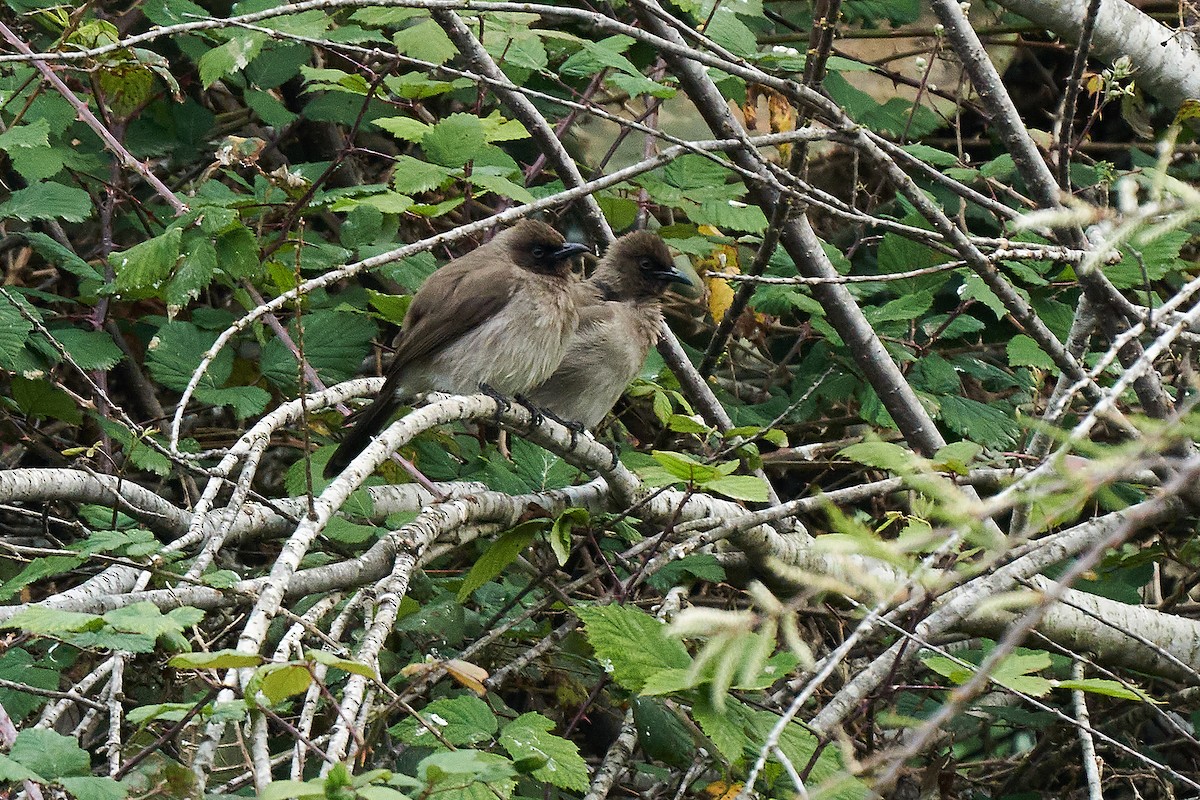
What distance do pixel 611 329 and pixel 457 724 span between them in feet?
9.58

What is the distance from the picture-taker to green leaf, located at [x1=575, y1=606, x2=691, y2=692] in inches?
113

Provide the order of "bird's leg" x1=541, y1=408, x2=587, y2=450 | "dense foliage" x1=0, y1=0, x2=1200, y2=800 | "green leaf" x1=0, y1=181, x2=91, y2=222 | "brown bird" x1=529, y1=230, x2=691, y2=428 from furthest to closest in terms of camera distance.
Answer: "brown bird" x1=529, y1=230, x2=691, y2=428, "bird's leg" x1=541, y1=408, x2=587, y2=450, "green leaf" x1=0, y1=181, x2=91, y2=222, "dense foliage" x1=0, y1=0, x2=1200, y2=800

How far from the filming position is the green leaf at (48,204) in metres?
4.25

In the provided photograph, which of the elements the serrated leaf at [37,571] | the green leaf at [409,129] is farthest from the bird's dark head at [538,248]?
the serrated leaf at [37,571]

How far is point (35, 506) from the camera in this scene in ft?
16.5

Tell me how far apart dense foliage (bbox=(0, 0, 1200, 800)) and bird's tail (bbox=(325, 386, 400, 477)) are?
0.70 ft

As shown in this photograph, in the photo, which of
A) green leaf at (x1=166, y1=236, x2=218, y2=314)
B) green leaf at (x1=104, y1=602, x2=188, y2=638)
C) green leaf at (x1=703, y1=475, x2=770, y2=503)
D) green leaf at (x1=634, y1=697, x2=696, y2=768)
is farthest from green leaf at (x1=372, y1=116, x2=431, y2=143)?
green leaf at (x1=104, y1=602, x2=188, y2=638)

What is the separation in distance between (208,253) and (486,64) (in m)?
1.11

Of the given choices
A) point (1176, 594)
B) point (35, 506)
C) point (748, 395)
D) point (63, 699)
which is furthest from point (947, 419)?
point (35, 506)

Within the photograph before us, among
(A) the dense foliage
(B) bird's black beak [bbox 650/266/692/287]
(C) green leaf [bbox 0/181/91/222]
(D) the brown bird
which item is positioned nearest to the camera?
(A) the dense foliage

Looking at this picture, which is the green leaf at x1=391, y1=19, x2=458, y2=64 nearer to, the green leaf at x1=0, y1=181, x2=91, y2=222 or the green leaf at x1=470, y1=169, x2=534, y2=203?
the green leaf at x1=470, y1=169, x2=534, y2=203

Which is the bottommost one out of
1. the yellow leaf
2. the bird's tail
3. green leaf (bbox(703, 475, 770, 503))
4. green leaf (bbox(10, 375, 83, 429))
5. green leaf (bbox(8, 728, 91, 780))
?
the bird's tail

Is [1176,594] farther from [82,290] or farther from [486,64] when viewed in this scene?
[82,290]

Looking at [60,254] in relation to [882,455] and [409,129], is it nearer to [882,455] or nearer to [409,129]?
[409,129]
